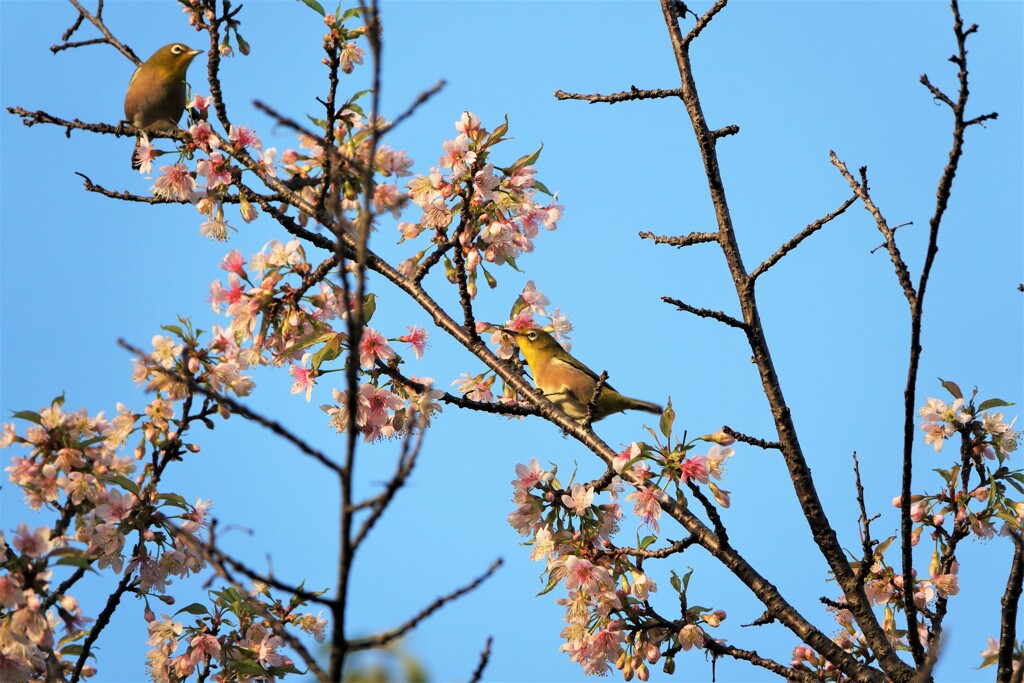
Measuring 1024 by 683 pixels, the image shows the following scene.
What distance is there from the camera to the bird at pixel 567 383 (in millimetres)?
6938

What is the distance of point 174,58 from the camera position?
7.30 meters

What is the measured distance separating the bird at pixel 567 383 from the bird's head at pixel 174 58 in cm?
350

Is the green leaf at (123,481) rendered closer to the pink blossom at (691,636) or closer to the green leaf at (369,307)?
the green leaf at (369,307)

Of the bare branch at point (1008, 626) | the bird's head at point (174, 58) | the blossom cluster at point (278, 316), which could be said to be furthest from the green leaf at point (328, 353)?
the bird's head at point (174, 58)

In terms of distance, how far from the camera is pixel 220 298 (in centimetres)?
425

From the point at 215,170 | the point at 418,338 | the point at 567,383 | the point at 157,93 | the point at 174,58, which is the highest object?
the point at 174,58

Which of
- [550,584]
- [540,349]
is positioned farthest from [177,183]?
[540,349]

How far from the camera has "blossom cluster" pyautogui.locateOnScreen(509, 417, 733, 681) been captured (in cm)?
418

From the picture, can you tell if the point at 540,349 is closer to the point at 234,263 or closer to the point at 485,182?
the point at 485,182

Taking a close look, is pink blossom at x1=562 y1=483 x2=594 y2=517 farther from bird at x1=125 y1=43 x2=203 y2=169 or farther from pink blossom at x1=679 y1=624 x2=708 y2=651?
bird at x1=125 y1=43 x2=203 y2=169

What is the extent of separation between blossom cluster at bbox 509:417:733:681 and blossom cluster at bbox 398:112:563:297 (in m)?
1.24

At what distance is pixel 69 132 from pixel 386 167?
5.88 feet

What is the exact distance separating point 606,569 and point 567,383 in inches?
105

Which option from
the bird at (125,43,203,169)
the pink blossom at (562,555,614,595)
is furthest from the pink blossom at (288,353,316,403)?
the bird at (125,43,203,169)
